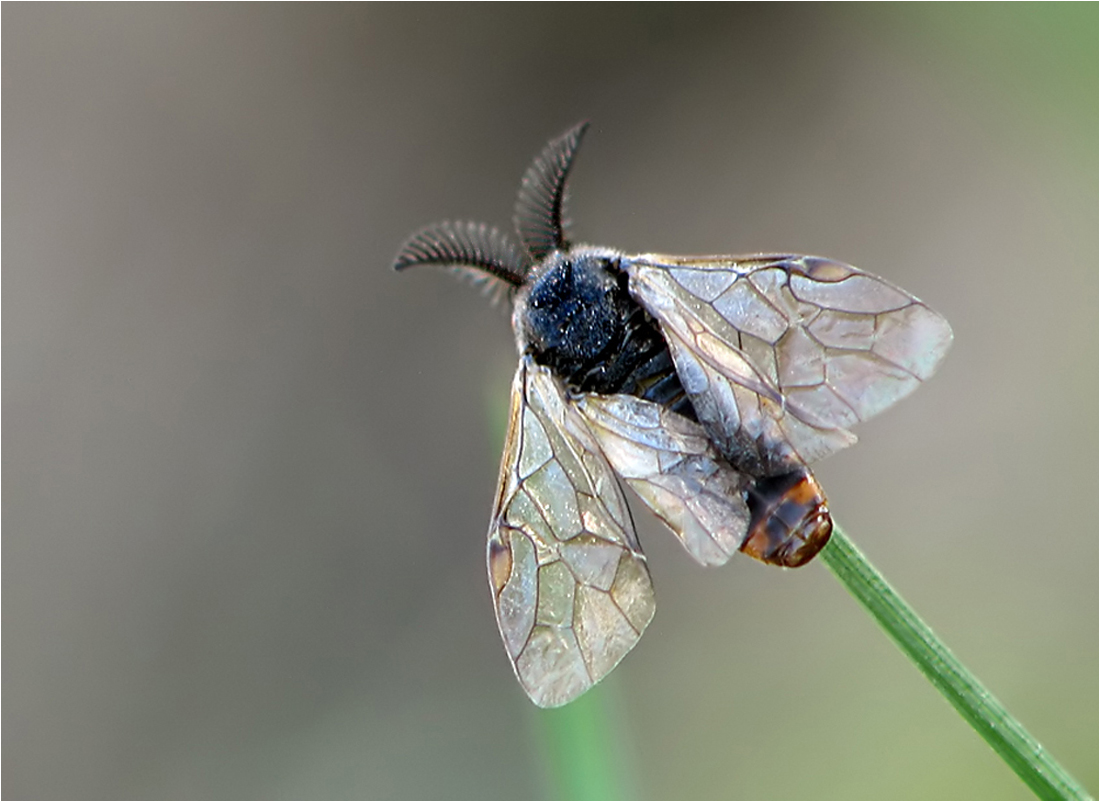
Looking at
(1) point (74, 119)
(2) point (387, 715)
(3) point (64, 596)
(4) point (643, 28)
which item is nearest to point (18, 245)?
(1) point (74, 119)

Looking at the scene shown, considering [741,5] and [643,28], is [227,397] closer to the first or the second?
[643,28]

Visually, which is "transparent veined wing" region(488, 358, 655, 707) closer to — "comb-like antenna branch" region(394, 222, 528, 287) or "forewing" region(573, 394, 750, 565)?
"forewing" region(573, 394, 750, 565)

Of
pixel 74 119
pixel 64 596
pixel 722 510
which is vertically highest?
pixel 74 119

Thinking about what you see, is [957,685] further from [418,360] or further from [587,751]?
[418,360]

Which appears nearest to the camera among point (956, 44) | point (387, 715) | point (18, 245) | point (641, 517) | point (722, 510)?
point (722, 510)

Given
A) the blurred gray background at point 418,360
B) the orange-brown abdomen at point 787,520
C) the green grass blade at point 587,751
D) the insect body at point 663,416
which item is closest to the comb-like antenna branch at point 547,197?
the insect body at point 663,416

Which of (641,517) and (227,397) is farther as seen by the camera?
(227,397)
